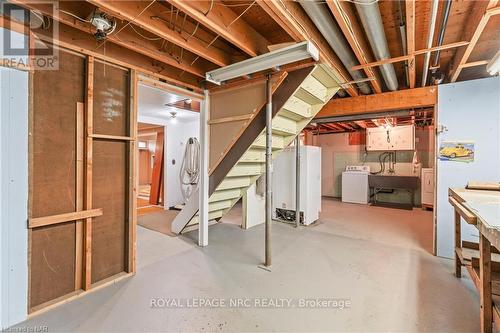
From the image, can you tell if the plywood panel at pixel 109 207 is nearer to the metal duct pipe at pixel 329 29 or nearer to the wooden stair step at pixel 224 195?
the wooden stair step at pixel 224 195

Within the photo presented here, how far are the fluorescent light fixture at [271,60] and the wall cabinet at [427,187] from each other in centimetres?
582

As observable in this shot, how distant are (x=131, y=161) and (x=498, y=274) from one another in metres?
3.49

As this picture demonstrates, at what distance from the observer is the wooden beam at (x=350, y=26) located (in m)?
1.75

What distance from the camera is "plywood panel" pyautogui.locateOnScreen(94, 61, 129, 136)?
225cm

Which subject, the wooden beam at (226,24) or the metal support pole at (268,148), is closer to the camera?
the wooden beam at (226,24)

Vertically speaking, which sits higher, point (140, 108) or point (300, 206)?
point (140, 108)

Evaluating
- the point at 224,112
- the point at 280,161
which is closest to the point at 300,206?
the point at 280,161

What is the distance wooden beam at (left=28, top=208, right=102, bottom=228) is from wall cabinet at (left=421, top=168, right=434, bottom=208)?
24.0 ft

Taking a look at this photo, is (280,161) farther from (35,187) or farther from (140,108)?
(35,187)

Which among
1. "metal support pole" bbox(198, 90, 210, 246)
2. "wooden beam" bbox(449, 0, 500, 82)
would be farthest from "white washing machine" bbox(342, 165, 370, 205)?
"metal support pole" bbox(198, 90, 210, 246)

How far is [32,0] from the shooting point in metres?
1.72

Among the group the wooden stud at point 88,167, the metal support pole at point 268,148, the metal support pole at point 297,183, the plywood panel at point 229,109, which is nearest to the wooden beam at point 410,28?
the metal support pole at point 268,148

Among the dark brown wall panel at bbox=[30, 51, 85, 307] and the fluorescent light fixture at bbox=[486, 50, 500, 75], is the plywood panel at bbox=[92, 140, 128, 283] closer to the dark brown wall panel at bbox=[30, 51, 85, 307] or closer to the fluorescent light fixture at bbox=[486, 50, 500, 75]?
the dark brown wall panel at bbox=[30, 51, 85, 307]

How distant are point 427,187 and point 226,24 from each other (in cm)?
668
